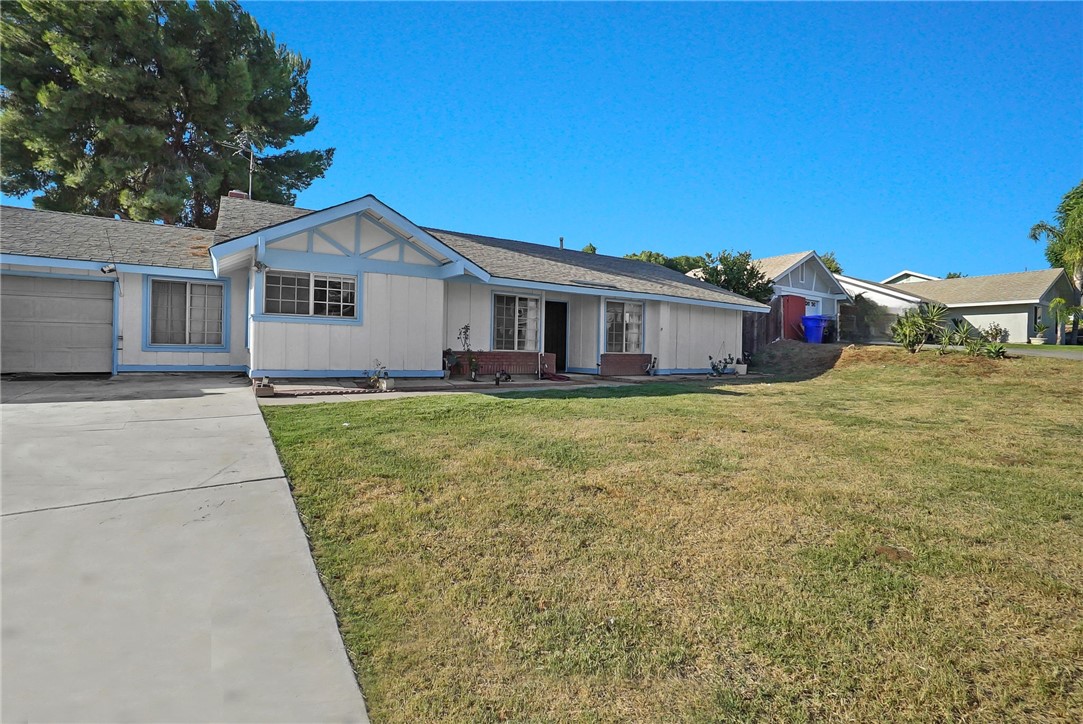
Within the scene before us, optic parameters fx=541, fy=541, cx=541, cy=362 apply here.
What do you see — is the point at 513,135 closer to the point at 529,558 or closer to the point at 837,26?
the point at 837,26

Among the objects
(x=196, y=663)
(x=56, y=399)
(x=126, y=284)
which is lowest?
(x=196, y=663)

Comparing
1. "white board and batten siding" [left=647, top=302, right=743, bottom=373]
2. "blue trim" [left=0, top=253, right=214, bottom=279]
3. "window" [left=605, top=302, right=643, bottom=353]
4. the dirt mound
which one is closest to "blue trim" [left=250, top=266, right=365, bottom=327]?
"blue trim" [left=0, top=253, right=214, bottom=279]

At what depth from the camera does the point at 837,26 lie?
1249 cm

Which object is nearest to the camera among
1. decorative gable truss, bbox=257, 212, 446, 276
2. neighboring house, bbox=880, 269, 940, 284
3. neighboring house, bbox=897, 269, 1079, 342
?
decorative gable truss, bbox=257, 212, 446, 276

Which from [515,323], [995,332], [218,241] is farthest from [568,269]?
[995,332]

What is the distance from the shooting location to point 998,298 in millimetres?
27656

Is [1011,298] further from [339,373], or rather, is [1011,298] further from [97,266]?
[97,266]

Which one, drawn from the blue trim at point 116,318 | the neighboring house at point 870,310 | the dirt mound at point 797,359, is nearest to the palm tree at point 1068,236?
the neighboring house at point 870,310

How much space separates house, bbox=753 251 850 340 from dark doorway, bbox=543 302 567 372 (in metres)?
12.1

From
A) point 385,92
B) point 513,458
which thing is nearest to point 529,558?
point 513,458

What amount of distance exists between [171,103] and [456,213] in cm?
1181

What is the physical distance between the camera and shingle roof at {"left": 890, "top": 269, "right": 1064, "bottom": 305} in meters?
27.3

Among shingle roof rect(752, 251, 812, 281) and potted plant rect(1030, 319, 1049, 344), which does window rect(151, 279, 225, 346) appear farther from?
potted plant rect(1030, 319, 1049, 344)

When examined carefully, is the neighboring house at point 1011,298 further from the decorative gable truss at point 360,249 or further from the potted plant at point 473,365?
the decorative gable truss at point 360,249
